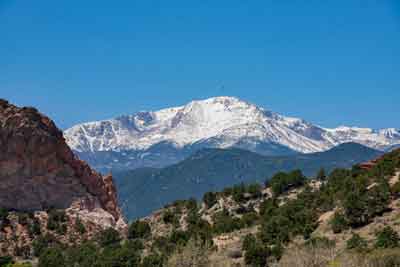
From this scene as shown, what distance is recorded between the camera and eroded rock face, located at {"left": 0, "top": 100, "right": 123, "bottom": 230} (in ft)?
332

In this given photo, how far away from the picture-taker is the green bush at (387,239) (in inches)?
2329

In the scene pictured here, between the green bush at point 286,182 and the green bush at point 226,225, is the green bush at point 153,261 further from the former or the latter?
the green bush at point 286,182

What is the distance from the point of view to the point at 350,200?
73.8 metres

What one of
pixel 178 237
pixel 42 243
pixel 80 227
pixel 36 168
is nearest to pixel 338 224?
pixel 178 237

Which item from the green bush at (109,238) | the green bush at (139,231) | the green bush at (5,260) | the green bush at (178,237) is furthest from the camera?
the green bush at (139,231)

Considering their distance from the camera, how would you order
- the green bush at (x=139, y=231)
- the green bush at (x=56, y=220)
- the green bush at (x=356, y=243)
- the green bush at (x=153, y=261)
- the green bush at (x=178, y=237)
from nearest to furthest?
the green bush at (x=356, y=243), the green bush at (x=153, y=261), the green bush at (x=178, y=237), the green bush at (x=139, y=231), the green bush at (x=56, y=220)

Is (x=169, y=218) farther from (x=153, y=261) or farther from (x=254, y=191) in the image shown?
(x=153, y=261)

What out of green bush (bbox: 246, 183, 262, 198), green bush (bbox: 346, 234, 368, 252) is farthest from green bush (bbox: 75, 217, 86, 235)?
green bush (bbox: 346, 234, 368, 252)

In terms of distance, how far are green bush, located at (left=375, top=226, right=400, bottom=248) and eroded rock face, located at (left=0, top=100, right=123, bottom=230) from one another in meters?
55.3

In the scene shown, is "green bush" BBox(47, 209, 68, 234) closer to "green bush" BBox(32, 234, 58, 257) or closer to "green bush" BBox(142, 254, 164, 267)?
"green bush" BBox(32, 234, 58, 257)

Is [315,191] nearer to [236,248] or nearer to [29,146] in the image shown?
[236,248]

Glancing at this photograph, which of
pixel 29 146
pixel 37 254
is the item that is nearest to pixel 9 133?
pixel 29 146

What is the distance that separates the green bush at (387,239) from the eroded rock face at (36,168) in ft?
181

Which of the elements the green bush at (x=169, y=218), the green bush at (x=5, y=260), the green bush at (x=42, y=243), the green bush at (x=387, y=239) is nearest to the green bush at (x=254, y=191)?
the green bush at (x=169, y=218)
